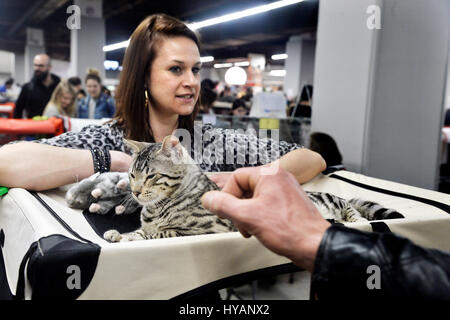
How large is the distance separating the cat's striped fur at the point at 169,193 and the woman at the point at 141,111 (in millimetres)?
128

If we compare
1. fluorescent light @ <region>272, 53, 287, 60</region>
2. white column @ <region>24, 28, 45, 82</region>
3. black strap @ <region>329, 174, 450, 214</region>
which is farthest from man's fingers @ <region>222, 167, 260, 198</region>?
fluorescent light @ <region>272, 53, 287, 60</region>

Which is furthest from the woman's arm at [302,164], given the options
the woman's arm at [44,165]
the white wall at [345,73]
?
the white wall at [345,73]

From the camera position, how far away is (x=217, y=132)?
38.4 inches

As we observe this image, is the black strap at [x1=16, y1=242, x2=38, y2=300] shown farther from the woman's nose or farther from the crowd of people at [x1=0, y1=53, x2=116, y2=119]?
the crowd of people at [x1=0, y1=53, x2=116, y2=119]

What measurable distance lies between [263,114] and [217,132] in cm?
210

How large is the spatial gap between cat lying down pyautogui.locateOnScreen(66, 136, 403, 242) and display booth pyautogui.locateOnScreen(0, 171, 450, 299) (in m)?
0.03

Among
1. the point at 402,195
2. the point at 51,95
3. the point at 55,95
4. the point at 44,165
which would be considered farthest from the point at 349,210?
the point at 51,95

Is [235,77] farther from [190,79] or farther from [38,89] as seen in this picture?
[38,89]

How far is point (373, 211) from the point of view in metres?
0.76

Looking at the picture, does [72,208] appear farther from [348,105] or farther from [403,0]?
[403,0]

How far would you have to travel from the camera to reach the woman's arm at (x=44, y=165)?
0.74 m

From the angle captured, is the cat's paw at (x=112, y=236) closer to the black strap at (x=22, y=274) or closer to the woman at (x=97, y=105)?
the black strap at (x=22, y=274)

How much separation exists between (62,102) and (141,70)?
1.78 m
